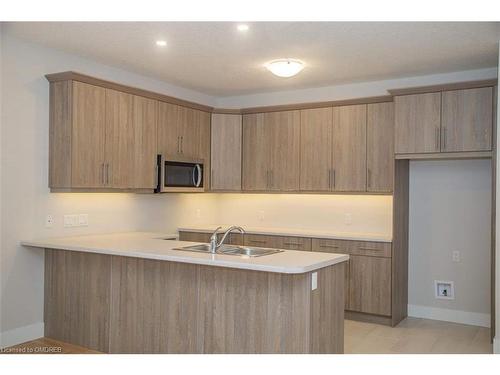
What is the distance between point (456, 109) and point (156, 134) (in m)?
2.89

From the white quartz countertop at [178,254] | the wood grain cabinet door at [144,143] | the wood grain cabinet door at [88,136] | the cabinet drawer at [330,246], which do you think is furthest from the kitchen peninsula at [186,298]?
the cabinet drawer at [330,246]

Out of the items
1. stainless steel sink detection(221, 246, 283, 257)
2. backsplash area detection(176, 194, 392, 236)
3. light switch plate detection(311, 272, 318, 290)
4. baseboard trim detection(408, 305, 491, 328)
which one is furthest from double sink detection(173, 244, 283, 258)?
baseboard trim detection(408, 305, 491, 328)

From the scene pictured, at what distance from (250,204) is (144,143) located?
192 cm

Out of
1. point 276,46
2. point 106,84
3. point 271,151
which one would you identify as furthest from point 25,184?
point 271,151

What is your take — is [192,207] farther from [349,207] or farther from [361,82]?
[361,82]

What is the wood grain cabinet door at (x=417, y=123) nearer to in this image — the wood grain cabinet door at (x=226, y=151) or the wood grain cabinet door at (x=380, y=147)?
the wood grain cabinet door at (x=380, y=147)

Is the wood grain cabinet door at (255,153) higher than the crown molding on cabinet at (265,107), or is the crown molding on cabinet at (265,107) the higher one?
the crown molding on cabinet at (265,107)

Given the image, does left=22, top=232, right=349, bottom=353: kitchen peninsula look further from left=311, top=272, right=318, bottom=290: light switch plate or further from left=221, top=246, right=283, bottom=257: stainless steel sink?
left=221, top=246, right=283, bottom=257: stainless steel sink

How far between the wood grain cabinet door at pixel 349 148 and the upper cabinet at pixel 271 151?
0.46m

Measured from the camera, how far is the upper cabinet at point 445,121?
442 cm

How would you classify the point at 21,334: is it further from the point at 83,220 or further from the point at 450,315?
the point at 450,315

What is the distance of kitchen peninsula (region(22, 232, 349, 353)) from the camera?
10.3ft

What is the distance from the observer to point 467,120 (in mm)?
4484
